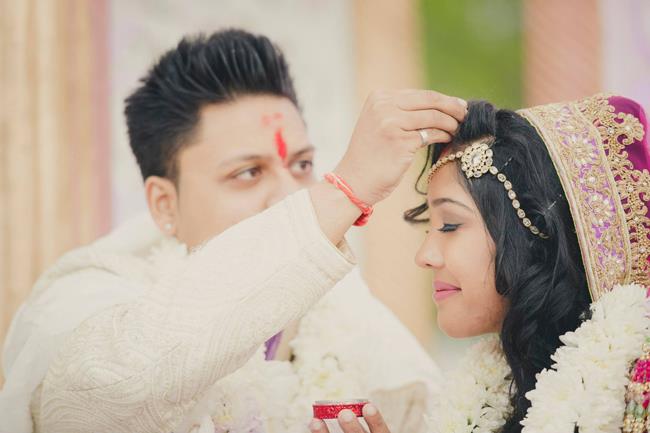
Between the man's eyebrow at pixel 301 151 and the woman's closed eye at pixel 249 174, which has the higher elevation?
the man's eyebrow at pixel 301 151

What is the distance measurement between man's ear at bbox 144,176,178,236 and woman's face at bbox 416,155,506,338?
3.78 ft

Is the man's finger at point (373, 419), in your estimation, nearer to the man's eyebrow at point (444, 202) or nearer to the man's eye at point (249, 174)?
the man's eyebrow at point (444, 202)

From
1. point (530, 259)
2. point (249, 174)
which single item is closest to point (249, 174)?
point (249, 174)

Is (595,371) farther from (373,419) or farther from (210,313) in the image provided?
(210,313)

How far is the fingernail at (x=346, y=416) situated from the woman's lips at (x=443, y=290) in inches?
16.1

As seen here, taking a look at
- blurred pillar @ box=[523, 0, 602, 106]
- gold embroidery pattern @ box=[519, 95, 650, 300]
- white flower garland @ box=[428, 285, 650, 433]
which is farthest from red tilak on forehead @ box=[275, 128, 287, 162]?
blurred pillar @ box=[523, 0, 602, 106]

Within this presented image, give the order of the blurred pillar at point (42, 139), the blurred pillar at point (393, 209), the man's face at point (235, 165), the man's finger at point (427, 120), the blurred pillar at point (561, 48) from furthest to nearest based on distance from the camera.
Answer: the blurred pillar at point (561, 48), the blurred pillar at point (393, 209), the blurred pillar at point (42, 139), the man's face at point (235, 165), the man's finger at point (427, 120)

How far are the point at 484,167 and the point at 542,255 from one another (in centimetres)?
27

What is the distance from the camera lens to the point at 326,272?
1.94 meters

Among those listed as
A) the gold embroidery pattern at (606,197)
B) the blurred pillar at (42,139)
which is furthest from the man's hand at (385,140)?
the blurred pillar at (42,139)

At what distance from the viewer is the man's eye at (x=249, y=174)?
2.80 meters

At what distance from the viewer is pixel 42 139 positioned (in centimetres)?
345

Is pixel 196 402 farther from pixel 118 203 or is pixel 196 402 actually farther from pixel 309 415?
pixel 118 203

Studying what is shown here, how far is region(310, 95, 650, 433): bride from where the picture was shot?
6.23 ft
